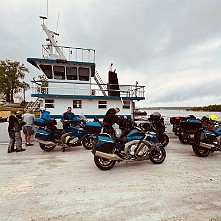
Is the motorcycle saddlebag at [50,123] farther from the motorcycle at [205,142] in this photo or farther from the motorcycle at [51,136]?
the motorcycle at [205,142]

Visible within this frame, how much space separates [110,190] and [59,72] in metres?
8.22

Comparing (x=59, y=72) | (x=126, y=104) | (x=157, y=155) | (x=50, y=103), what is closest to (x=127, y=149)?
(x=157, y=155)

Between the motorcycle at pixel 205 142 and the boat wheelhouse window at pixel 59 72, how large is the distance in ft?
25.4

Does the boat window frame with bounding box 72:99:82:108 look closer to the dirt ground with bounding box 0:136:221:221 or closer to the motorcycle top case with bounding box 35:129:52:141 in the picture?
the motorcycle top case with bounding box 35:129:52:141

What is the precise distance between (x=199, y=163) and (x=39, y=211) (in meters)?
3.94

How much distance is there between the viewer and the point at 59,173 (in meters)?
3.71

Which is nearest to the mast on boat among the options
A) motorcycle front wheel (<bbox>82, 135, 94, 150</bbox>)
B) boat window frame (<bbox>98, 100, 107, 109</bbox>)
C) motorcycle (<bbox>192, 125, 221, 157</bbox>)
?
boat window frame (<bbox>98, 100, 107, 109</bbox>)

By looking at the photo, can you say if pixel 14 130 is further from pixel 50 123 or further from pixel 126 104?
pixel 126 104

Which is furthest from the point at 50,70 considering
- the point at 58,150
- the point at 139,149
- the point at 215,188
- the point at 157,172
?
the point at 215,188

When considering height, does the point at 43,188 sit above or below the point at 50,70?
below

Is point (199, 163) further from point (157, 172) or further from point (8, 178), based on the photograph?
point (8, 178)

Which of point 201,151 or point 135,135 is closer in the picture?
point 135,135

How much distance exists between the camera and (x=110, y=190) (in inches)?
115

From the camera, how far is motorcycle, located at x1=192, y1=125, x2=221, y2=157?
4742 mm
